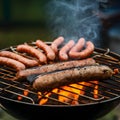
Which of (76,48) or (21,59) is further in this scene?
(76,48)

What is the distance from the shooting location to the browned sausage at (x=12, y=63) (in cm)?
359

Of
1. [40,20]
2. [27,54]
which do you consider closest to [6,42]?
[40,20]

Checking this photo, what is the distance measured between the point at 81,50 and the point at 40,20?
5.31 m

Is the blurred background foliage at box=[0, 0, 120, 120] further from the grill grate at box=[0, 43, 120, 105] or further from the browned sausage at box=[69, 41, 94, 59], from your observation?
the grill grate at box=[0, 43, 120, 105]

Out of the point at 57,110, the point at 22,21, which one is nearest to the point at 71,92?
the point at 57,110

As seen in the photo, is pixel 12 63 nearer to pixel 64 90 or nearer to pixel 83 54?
pixel 64 90

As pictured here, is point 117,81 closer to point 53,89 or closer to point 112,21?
point 53,89

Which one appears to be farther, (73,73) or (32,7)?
(32,7)

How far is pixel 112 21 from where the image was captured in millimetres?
7051

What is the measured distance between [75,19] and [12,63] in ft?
7.98

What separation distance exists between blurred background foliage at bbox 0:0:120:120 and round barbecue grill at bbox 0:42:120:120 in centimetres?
496

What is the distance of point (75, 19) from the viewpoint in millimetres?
5828

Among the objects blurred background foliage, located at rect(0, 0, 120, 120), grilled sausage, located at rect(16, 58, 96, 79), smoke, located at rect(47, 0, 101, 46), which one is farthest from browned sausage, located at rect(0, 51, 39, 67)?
blurred background foliage, located at rect(0, 0, 120, 120)

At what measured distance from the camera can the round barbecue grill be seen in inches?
119
